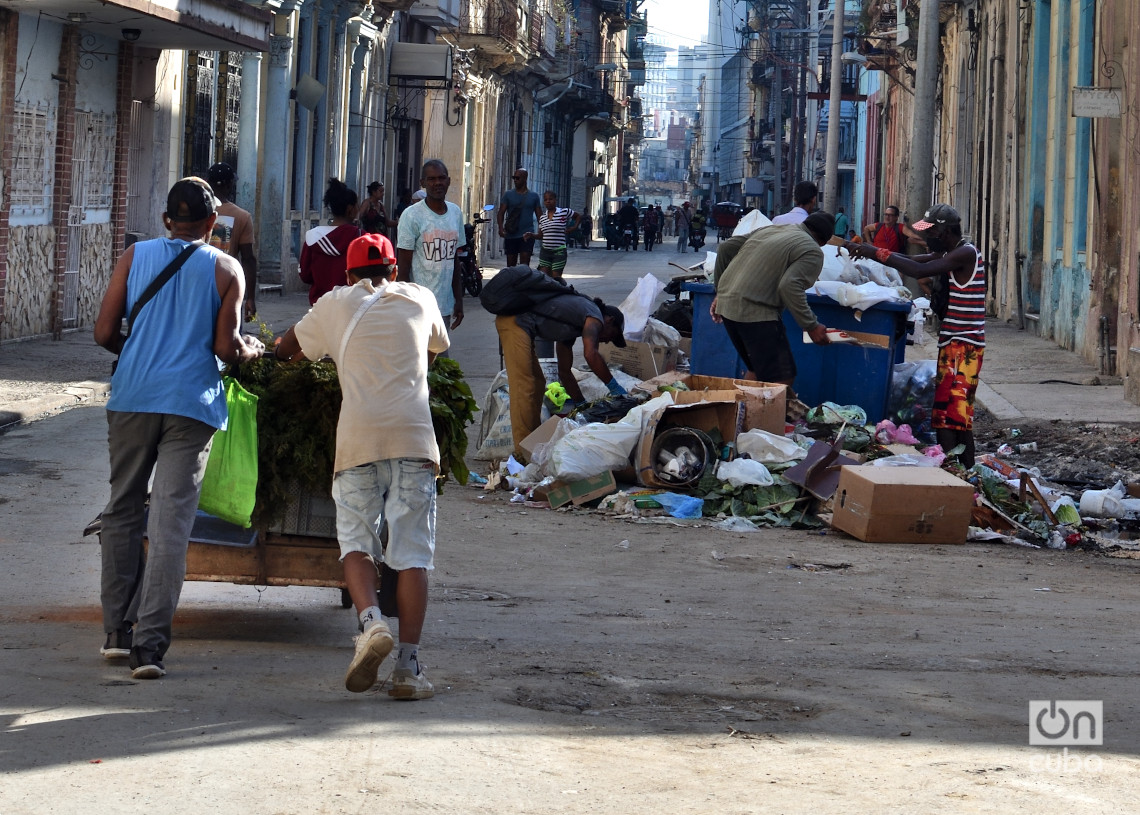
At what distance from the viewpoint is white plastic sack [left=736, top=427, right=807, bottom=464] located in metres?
9.31

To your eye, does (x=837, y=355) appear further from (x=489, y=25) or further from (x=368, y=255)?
(x=489, y=25)

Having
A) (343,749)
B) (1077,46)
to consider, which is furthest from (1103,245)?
(343,749)

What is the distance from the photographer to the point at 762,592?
7.05 m

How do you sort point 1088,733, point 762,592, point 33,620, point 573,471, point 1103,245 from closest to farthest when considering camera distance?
point 1088,733
point 33,620
point 762,592
point 573,471
point 1103,245

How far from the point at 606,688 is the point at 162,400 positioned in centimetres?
168

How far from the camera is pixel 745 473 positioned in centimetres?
902

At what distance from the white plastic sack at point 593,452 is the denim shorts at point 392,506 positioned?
13.0 feet

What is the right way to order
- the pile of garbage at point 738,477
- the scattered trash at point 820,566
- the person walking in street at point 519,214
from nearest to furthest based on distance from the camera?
the scattered trash at point 820,566, the pile of garbage at point 738,477, the person walking in street at point 519,214

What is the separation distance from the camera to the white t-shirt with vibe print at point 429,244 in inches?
399

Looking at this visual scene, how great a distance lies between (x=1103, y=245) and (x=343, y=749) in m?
13.1

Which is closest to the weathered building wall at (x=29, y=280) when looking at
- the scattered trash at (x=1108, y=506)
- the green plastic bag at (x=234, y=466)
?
the scattered trash at (x=1108, y=506)

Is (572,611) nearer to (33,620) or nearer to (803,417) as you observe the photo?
(33,620)

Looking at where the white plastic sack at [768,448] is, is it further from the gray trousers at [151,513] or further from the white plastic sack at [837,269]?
the gray trousers at [151,513]

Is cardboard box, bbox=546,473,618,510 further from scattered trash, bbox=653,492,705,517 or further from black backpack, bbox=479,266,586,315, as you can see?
black backpack, bbox=479,266,586,315
